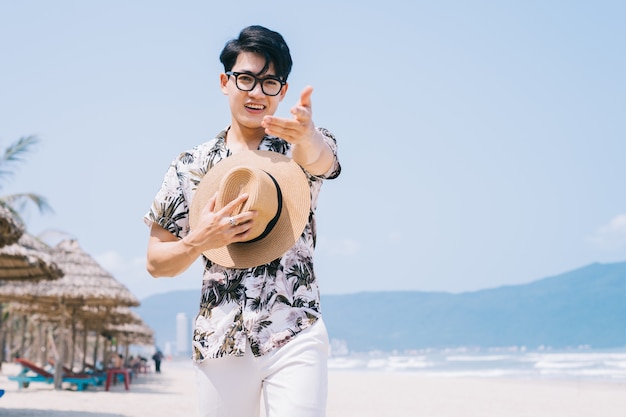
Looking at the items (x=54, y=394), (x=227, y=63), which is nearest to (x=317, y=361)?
(x=227, y=63)

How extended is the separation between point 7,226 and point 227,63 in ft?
22.2

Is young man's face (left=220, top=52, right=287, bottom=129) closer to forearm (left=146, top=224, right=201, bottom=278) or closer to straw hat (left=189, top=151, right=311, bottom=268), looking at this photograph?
straw hat (left=189, top=151, right=311, bottom=268)

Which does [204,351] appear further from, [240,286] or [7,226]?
[7,226]

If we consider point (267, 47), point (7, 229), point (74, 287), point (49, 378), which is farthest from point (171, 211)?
point (49, 378)

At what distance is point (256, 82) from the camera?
2.59 m

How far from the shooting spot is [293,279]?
8.06 feet

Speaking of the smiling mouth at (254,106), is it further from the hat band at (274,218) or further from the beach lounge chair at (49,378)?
the beach lounge chair at (49,378)

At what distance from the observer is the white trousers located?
2314 millimetres

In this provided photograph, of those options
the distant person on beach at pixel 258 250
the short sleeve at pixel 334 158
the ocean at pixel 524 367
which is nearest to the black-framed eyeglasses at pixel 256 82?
the distant person on beach at pixel 258 250

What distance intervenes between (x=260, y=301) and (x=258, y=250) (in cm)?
15

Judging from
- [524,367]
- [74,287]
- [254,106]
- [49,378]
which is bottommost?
[49,378]

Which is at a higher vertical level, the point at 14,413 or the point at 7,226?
the point at 7,226

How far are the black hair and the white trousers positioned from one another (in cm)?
80

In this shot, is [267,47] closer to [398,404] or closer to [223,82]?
[223,82]
